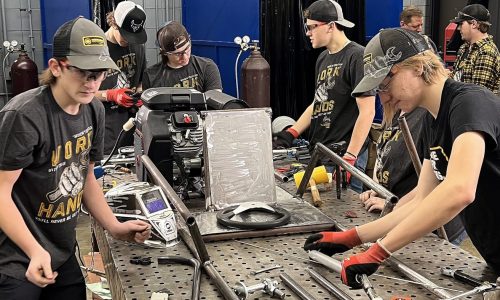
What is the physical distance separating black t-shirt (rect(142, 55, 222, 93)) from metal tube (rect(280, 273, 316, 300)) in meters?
1.86

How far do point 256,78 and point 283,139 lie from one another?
196 centimetres

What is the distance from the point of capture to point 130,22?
128 inches

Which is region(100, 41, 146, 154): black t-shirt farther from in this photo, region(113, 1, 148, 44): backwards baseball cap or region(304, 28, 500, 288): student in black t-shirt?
region(304, 28, 500, 288): student in black t-shirt

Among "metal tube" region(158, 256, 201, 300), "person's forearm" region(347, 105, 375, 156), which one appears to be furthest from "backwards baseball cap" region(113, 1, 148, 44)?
"metal tube" region(158, 256, 201, 300)

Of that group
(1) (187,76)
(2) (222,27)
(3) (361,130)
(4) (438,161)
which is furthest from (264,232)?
(2) (222,27)

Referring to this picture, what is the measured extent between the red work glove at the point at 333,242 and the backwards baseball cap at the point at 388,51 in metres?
0.39

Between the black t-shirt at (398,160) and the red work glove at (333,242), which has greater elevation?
the black t-shirt at (398,160)

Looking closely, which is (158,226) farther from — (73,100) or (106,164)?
(106,164)

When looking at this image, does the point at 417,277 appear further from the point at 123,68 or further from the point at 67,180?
the point at 123,68

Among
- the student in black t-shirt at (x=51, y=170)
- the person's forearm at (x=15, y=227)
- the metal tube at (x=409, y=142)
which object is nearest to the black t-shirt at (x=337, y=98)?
the metal tube at (x=409, y=142)

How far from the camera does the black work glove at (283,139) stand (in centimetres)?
276

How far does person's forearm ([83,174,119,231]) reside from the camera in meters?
1.75

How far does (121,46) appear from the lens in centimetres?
343

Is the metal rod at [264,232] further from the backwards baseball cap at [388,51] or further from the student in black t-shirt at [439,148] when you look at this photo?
the backwards baseball cap at [388,51]
